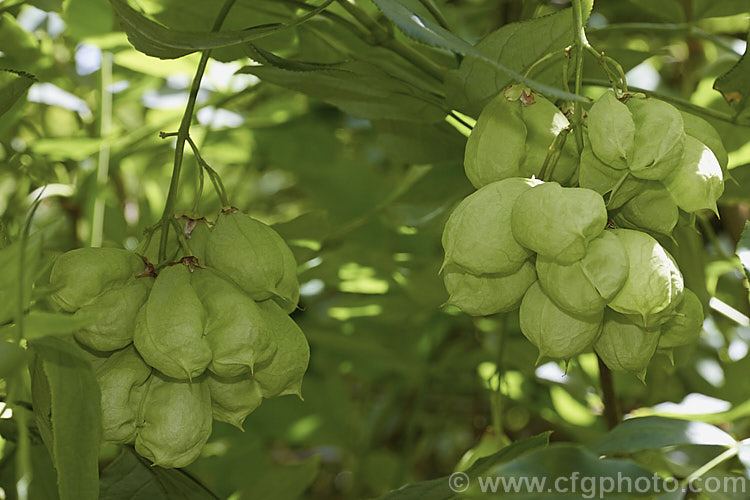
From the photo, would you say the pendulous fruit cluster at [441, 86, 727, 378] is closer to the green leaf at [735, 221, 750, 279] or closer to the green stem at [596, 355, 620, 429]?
the green leaf at [735, 221, 750, 279]

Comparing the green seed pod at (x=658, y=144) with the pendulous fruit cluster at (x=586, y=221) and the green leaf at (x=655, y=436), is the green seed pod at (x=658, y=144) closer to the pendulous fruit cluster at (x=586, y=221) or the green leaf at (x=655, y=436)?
the pendulous fruit cluster at (x=586, y=221)

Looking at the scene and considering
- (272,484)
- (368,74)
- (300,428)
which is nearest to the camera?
(368,74)

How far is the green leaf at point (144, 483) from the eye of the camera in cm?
68

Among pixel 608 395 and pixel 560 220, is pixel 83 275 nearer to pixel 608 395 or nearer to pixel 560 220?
pixel 560 220

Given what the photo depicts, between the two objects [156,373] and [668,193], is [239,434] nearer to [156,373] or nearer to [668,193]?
[156,373]

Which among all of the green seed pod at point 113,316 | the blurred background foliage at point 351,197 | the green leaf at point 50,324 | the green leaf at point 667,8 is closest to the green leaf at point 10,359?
the green leaf at point 50,324

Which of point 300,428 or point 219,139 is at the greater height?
point 219,139

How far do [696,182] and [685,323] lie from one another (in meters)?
0.11

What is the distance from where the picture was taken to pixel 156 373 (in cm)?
60

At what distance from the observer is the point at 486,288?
1.91ft

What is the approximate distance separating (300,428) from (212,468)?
18 centimetres

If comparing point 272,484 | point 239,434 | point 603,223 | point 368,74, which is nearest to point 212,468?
point 239,434

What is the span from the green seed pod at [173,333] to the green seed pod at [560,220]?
0.76ft

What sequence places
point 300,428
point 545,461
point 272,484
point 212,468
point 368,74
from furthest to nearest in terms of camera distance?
point 300,428 < point 212,468 < point 272,484 < point 368,74 < point 545,461
